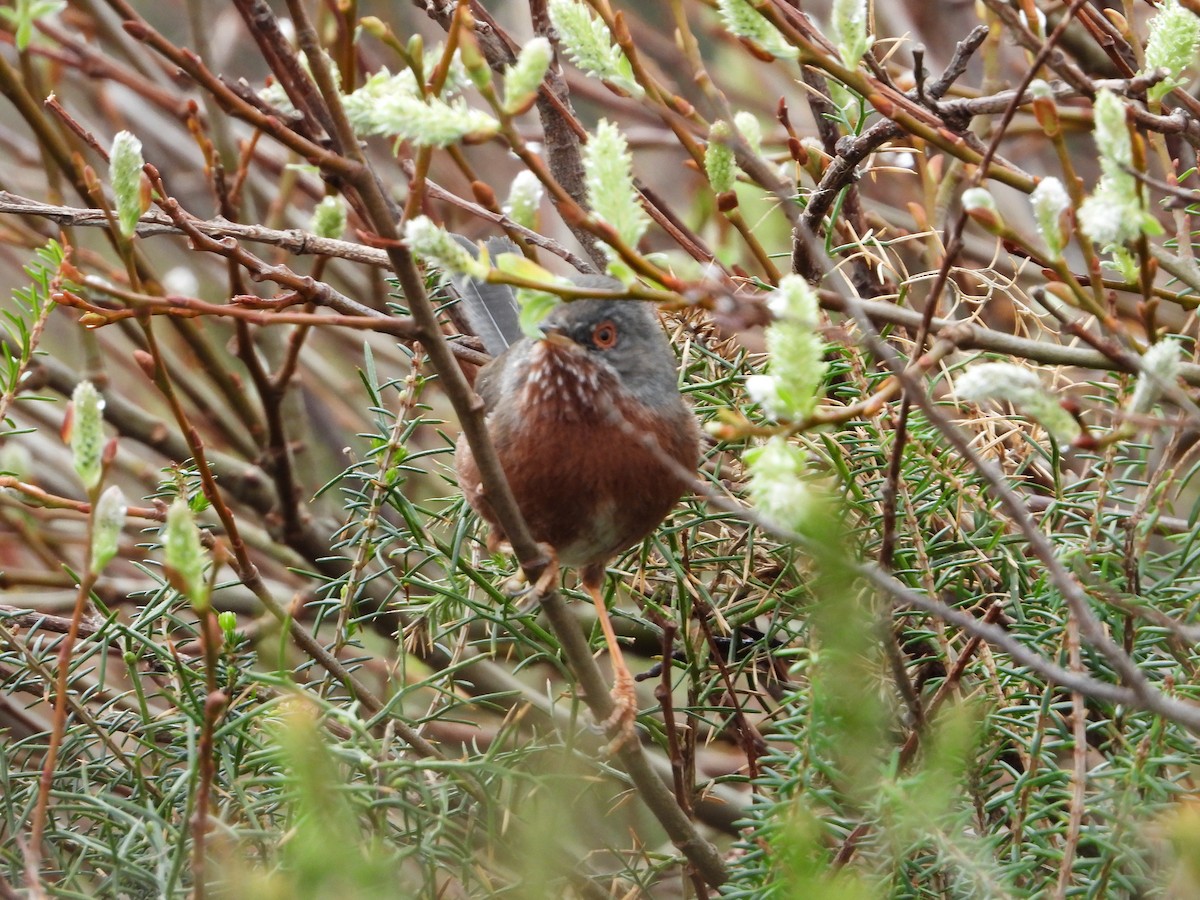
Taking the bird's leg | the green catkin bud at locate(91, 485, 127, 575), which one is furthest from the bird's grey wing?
the green catkin bud at locate(91, 485, 127, 575)

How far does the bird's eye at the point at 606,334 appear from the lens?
340 cm

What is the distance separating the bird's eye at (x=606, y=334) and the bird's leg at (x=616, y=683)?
60 centimetres

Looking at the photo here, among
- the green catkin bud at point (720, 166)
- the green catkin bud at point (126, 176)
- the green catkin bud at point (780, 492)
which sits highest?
the green catkin bud at point (126, 176)

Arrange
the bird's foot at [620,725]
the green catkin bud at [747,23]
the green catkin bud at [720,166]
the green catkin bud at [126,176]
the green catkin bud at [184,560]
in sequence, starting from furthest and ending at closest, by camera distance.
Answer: the bird's foot at [620,725], the green catkin bud at [720,166], the green catkin bud at [747,23], the green catkin bud at [126,176], the green catkin bud at [184,560]

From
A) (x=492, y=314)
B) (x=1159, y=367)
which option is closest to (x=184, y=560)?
(x=1159, y=367)

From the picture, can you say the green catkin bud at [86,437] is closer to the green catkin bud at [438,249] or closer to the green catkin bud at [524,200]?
the green catkin bud at [438,249]

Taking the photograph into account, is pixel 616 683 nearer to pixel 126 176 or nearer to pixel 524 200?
pixel 524 200

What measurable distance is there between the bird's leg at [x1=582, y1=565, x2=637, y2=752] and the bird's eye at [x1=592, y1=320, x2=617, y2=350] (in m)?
0.60

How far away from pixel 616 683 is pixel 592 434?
660mm

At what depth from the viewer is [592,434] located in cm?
327

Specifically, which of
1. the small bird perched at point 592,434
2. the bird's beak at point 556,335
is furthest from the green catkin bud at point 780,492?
the small bird perched at point 592,434

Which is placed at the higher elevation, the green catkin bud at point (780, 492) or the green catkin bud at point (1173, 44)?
the green catkin bud at point (1173, 44)

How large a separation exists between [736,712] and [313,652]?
876mm

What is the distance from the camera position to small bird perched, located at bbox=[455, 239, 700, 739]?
3150 mm
